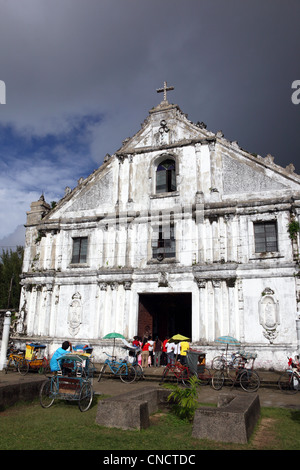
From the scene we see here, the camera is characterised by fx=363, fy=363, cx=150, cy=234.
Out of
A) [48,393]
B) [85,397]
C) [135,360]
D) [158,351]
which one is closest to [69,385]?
[85,397]

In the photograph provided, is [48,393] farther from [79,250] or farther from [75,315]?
[79,250]

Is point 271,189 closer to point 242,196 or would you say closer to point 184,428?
point 242,196

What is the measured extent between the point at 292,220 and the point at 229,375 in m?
7.55

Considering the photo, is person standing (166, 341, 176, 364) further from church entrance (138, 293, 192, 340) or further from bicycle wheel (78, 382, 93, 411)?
bicycle wheel (78, 382, 93, 411)

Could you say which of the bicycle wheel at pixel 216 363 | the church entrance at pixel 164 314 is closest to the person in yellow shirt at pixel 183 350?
the bicycle wheel at pixel 216 363

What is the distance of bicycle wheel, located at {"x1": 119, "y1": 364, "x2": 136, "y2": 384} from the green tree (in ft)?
90.3

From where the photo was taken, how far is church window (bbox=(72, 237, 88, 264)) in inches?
813

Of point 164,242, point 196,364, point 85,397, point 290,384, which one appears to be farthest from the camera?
point 164,242

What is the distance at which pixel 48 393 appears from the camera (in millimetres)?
9375

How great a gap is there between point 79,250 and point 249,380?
1167 centimetres

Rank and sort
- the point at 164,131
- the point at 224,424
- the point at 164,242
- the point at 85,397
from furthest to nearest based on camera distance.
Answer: the point at 164,131 → the point at 164,242 → the point at 85,397 → the point at 224,424

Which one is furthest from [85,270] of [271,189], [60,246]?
[271,189]

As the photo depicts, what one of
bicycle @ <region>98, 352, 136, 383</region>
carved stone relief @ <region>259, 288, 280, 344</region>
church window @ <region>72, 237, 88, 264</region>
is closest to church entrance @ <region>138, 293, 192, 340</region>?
bicycle @ <region>98, 352, 136, 383</region>

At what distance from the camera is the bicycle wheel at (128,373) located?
→ 47.8 ft
